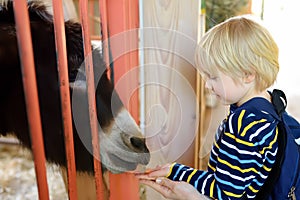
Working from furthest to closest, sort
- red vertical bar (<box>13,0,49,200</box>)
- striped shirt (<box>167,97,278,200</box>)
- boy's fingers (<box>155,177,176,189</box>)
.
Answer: boy's fingers (<box>155,177,176,189</box>), striped shirt (<box>167,97,278,200</box>), red vertical bar (<box>13,0,49,200</box>)

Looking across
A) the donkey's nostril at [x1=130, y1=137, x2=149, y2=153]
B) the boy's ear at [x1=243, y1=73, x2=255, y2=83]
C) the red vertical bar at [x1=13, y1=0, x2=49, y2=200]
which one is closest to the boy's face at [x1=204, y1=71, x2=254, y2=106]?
the boy's ear at [x1=243, y1=73, x2=255, y2=83]

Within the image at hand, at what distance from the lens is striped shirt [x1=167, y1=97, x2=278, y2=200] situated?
0.69 meters

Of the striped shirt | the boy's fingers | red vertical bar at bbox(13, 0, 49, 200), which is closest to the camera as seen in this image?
red vertical bar at bbox(13, 0, 49, 200)


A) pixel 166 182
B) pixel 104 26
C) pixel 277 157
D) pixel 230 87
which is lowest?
pixel 166 182

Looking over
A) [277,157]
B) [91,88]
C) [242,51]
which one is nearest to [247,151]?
[277,157]

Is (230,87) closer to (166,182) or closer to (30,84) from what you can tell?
(166,182)

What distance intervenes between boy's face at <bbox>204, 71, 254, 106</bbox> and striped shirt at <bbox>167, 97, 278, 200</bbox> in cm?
3

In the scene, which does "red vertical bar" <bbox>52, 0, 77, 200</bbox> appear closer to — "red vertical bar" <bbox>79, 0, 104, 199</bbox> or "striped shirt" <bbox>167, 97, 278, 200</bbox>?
"red vertical bar" <bbox>79, 0, 104, 199</bbox>

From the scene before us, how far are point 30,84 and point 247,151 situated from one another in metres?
0.44

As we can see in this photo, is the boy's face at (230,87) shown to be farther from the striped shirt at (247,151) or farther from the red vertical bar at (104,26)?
the red vertical bar at (104,26)

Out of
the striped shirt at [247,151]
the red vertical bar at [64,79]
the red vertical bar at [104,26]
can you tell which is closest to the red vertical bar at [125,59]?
the red vertical bar at [104,26]

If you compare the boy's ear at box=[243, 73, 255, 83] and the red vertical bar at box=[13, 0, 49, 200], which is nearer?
the red vertical bar at box=[13, 0, 49, 200]

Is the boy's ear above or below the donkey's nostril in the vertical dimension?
above

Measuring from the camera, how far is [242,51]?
0.71 meters
